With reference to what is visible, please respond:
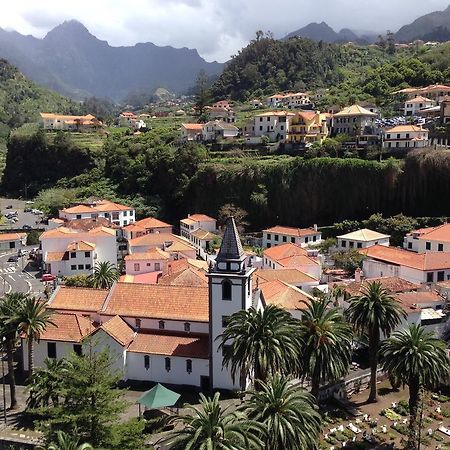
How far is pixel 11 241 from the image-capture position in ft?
250

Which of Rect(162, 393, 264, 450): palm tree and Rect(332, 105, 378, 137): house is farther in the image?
Rect(332, 105, 378, 137): house

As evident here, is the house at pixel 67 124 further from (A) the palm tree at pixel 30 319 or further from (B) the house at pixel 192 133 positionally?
(A) the palm tree at pixel 30 319

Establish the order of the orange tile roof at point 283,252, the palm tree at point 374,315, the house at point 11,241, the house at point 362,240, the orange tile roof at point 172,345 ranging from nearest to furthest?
the palm tree at point 374,315, the orange tile roof at point 172,345, the orange tile roof at point 283,252, the house at point 362,240, the house at point 11,241

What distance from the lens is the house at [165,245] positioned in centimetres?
6103

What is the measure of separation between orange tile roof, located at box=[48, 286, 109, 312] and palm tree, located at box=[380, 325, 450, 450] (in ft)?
65.2

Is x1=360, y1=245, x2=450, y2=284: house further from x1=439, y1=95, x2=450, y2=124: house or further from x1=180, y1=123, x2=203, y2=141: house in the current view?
x1=180, y1=123, x2=203, y2=141: house

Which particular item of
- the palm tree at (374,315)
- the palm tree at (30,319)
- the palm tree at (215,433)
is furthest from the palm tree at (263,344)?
the palm tree at (30,319)

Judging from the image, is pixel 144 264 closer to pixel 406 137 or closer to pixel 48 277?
pixel 48 277

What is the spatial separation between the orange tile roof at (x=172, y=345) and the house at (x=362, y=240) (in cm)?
3191

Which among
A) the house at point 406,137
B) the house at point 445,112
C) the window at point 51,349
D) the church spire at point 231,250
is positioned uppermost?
the house at point 445,112

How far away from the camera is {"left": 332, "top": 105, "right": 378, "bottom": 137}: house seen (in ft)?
290

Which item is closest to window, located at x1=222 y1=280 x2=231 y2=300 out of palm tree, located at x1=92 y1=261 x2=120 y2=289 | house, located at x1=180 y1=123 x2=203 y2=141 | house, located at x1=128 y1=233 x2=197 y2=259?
palm tree, located at x1=92 y1=261 x2=120 y2=289

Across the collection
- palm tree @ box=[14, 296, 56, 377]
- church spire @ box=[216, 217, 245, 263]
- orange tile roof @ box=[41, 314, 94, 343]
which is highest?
church spire @ box=[216, 217, 245, 263]

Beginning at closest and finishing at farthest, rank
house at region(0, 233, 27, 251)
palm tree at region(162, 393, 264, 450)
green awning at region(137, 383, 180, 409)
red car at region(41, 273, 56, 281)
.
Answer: palm tree at region(162, 393, 264, 450) → green awning at region(137, 383, 180, 409) → red car at region(41, 273, 56, 281) → house at region(0, 233, 27, 251)
